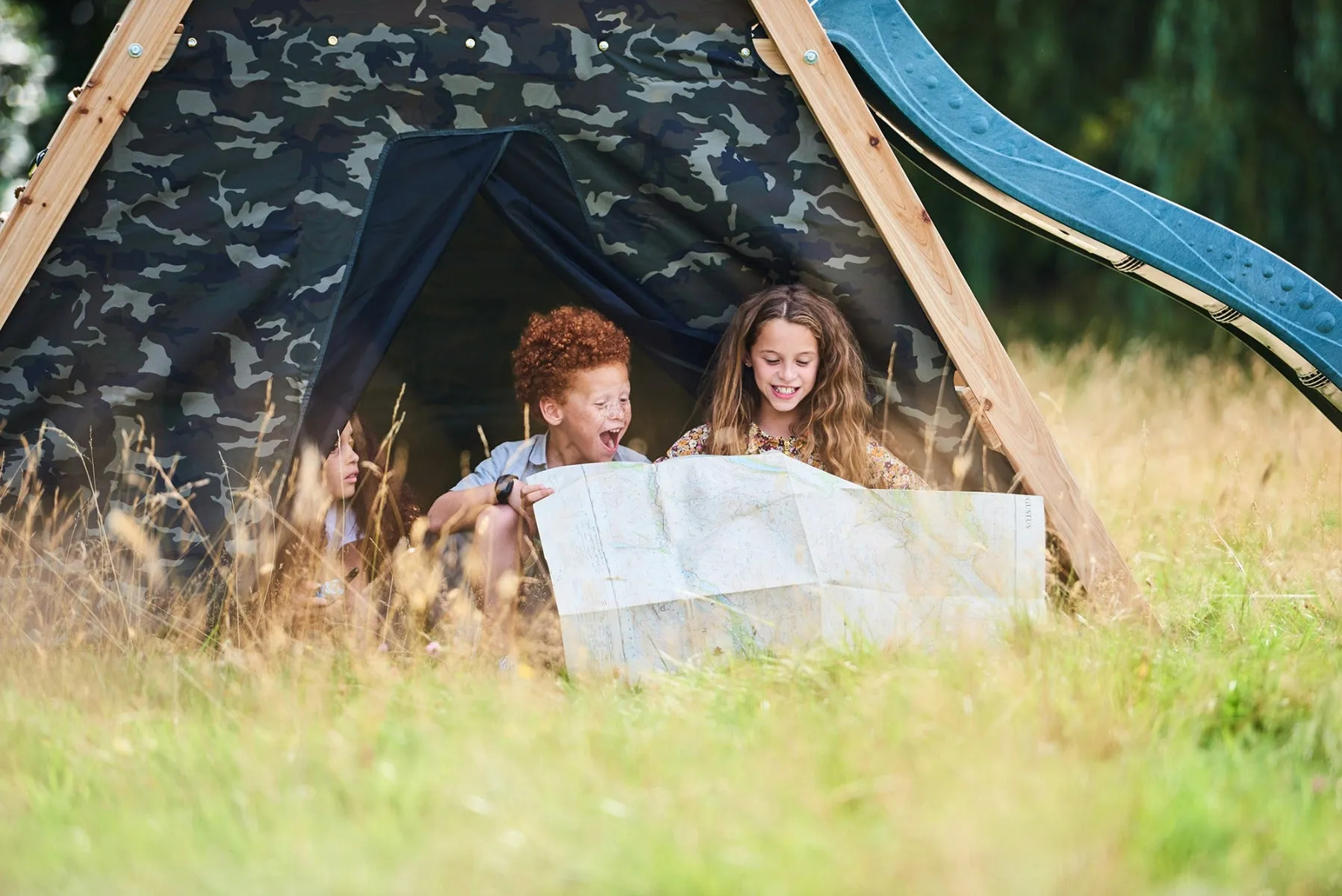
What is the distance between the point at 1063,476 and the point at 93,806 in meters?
2.21

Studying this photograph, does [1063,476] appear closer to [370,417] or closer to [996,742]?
[996,742]

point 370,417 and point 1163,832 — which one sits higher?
point 1163,832

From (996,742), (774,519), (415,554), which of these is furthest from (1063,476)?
(415,554)

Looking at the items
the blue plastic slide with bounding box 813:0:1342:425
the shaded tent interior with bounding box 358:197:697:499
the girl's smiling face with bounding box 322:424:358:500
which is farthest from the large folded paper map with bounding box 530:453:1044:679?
the shaded tent interior with bounding box 358:197:697:499

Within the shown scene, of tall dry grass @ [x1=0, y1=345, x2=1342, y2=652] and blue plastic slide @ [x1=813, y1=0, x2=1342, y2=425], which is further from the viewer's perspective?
blue plastic slide @ [x1=813, y1=0, x2=1342, y2=425]

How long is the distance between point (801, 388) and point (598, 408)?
21.4 inches

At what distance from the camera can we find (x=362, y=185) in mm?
3045

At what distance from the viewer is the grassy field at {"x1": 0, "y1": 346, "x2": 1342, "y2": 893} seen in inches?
68.8

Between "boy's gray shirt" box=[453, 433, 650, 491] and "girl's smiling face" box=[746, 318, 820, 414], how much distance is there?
394 mm

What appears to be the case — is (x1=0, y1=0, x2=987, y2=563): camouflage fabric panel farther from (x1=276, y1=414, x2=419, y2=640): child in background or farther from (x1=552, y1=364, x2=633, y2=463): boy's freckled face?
(x1=552, y1=364, x2=633, y2=463): boy's freckled face

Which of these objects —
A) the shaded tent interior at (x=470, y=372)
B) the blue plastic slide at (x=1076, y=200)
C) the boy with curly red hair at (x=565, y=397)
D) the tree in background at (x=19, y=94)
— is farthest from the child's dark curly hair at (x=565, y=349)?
the tree in background at (x=19, y=94)

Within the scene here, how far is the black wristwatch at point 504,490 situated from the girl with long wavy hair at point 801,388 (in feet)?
1.44

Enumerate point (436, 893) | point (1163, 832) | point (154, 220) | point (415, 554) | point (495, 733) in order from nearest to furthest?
point (436, 893)
point (1163, 832)
point (495, 733)
point (415, 554)
point (154, 220)

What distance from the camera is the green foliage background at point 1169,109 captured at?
6.57 meters
